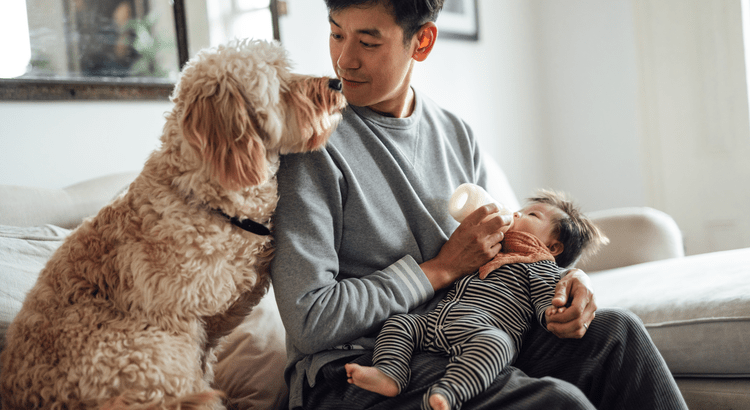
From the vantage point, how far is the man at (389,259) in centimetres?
107

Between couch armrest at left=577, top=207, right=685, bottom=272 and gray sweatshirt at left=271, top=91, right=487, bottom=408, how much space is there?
1117 millimetres

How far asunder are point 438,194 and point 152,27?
1203 millimetres

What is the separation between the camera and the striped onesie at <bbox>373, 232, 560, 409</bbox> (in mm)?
979

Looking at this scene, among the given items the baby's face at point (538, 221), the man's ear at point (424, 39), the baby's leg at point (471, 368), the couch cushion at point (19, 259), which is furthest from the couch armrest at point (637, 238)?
the couch cushion at point (19, 259)

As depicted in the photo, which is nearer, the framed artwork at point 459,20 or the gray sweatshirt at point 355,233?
the gray sweatshirt at point 355,233

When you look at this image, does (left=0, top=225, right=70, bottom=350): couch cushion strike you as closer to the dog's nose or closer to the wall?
the wall

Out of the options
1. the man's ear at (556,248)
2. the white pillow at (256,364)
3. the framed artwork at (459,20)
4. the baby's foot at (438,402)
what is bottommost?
the white pillow at (256,364)

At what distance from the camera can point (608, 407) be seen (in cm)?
111

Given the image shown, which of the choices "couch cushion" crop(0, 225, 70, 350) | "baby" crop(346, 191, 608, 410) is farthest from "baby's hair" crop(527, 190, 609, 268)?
"couch cushion" crop(0, 225, 70, 350)

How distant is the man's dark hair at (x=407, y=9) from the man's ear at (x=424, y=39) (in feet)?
0.05

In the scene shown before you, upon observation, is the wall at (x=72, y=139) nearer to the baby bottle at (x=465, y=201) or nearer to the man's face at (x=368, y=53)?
the man's face at (x=368, y=53)

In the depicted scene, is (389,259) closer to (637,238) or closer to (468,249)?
(468,249)

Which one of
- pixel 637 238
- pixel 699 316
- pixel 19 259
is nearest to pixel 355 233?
pixel 19 259

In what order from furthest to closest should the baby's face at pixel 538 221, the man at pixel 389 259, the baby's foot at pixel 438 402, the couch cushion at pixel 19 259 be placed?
the baby's face at pixel 538 221 < the couch cushion at pixel 19 259 < the man at pixel 389 259 < the baby's foot at pixel 438 402
